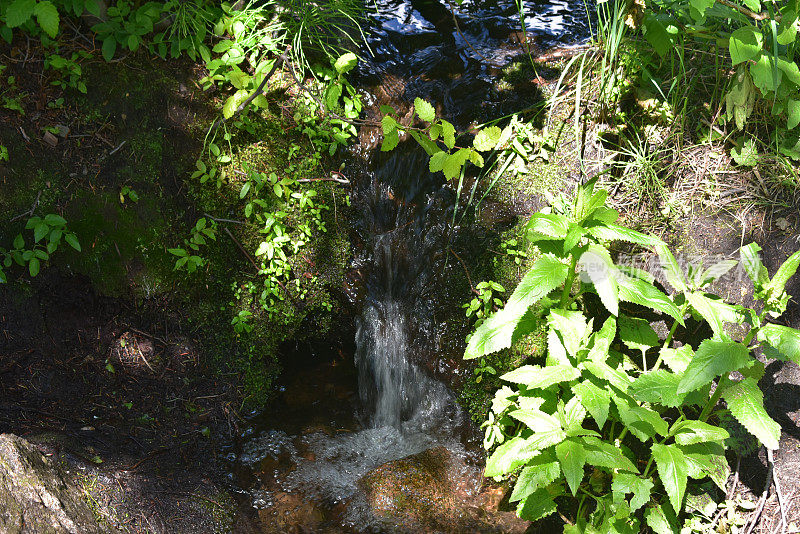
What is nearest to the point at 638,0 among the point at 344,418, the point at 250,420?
the point at 344,418

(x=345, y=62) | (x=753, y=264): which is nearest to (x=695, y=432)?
(x=753, y=264)

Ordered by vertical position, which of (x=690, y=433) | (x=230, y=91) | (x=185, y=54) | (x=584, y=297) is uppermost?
(x=185, y=54)

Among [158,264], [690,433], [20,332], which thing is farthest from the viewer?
[158,264]

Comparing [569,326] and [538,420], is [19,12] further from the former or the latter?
[538,420]

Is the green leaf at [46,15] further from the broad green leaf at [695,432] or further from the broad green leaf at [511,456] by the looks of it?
the broad green leaf at [695,432]

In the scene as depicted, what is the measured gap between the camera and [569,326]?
253 cm

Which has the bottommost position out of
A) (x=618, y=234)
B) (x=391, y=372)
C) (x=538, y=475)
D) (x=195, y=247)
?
(x=391, y=372)

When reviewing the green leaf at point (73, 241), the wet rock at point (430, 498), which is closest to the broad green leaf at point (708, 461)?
the wet rock at point (430, 498)

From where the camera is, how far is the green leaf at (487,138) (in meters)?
3.10

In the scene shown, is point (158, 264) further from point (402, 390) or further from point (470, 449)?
point (470, 449)

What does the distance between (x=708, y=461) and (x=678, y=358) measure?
17.9 inches

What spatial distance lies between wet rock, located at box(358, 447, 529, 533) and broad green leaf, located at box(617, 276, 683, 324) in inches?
51.7

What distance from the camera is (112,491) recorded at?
98.1 inches

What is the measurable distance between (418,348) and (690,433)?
1.56m
